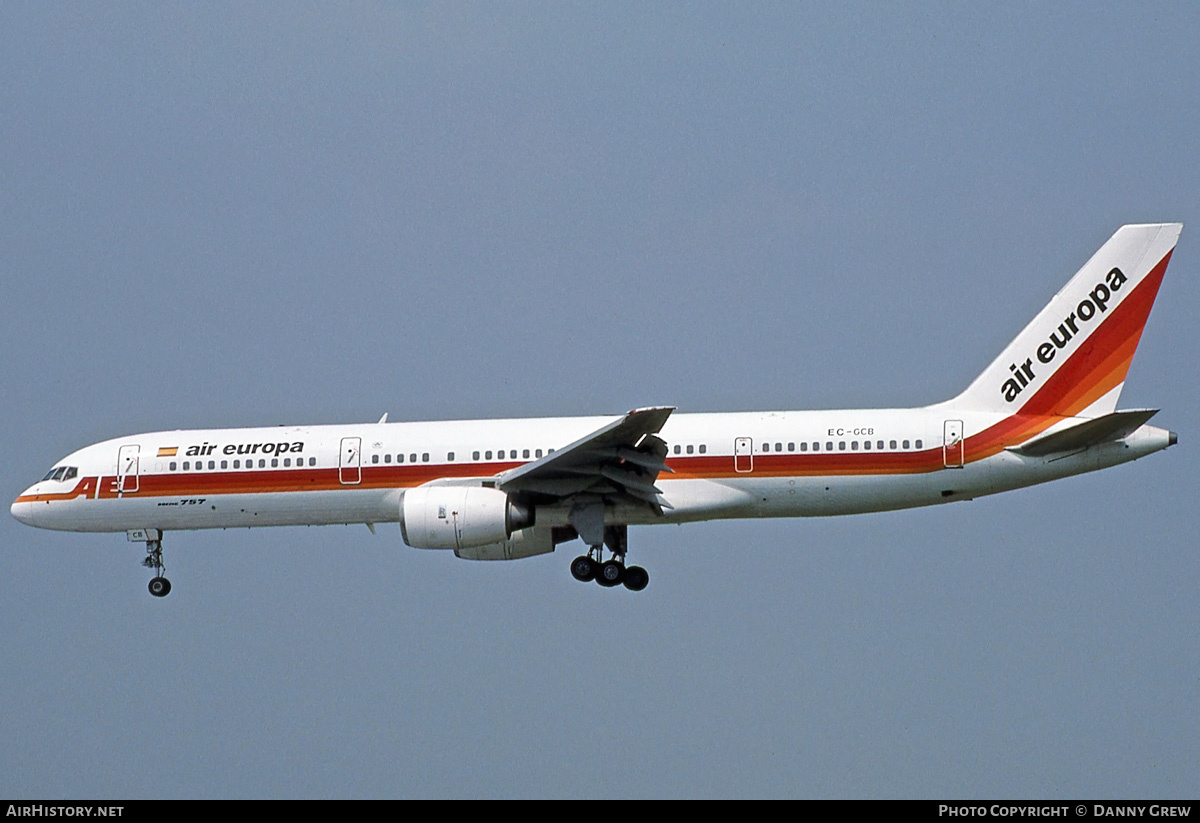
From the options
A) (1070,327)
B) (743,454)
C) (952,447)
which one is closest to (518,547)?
(743,454)

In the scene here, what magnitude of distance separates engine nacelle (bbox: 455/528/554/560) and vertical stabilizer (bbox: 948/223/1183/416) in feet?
31.5

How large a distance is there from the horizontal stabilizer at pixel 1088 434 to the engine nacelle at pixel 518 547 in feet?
34.7

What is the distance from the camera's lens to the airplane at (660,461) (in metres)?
34.3

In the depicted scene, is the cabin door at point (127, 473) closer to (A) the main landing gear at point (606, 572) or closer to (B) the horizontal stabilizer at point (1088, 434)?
(A) the main landing gear at point (606, 572)

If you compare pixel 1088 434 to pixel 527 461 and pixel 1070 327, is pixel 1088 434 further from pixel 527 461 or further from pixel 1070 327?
pixel 527 461

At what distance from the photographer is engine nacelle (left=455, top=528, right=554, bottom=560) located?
124ft

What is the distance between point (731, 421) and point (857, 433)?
279 centimetres

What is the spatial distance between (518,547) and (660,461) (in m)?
5.21

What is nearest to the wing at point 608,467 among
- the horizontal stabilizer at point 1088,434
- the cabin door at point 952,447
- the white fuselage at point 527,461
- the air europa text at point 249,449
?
the white fuselage at point 527,461

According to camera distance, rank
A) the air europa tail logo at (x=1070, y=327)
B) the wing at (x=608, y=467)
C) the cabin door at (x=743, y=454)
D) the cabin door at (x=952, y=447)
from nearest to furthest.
Result: the wing at (x=608, y=467) → the cabin door at (x=952, y=447) → the cabin door at (x=743, y=454) → the air europa tail logo at (x=1070, y=327)

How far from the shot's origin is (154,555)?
38.5 m

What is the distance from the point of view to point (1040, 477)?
34500 millimetres

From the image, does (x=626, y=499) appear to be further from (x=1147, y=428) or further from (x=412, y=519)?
(x=1147, y=428)

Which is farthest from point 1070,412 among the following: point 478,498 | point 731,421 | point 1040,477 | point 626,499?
point 478,498
